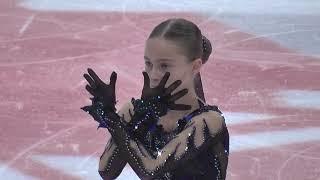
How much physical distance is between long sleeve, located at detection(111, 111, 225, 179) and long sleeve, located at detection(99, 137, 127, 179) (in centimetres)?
7

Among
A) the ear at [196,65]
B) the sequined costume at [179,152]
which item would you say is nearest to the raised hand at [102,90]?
the sequined costume at [179,152]

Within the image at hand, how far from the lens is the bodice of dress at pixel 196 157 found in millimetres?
1529

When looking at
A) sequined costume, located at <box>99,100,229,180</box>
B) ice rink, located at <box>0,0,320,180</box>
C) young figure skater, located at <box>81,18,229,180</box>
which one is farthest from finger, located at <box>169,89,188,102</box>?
ice rink, located at <box>0,0,320,180</box>

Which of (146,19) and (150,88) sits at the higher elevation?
(150,88)

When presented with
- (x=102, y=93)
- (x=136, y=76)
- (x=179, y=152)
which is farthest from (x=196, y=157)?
(x=136, y=76)

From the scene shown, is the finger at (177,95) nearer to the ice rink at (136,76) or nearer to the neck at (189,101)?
the neck at (189,101)

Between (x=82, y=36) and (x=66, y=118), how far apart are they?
59.7 inches

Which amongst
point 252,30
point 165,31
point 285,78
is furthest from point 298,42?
point 165,31

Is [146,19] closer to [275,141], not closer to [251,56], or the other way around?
[251,56]

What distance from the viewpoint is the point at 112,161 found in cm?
158

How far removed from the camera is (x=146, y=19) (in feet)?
17.5

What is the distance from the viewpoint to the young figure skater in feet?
4.81

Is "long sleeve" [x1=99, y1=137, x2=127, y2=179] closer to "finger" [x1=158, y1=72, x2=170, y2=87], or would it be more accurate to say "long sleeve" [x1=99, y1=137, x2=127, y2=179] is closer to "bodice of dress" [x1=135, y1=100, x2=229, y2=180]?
"bodice of dress" [x1=135, y1=100, x2=229, y2=180]

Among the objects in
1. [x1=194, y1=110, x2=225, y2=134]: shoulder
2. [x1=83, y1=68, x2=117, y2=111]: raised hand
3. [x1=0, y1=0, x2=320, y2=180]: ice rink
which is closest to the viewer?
[x1=83, y1=68, x2=117, y2=111]: raised hand
